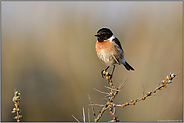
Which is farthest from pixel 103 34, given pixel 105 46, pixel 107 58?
pixel 107 58

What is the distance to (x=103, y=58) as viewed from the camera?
3625mm

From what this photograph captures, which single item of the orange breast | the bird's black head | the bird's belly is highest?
the bird's black head

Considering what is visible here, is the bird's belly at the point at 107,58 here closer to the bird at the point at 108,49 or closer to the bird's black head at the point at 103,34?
the bird at the point at 108,49

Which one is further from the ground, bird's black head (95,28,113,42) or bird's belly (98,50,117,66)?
bird's black head (95,28,113,42)

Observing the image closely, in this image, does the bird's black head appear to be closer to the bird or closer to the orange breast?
the bird

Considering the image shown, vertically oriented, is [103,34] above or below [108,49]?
above

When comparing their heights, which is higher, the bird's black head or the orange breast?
the bird's black head

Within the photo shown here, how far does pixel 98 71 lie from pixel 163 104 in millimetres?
2752

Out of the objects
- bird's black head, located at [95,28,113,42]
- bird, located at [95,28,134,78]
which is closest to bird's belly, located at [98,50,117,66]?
bird, located at [95,28,134,78]

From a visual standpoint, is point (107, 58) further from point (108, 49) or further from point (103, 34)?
point (103, 34)

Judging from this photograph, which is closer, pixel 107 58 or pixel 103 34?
pixel 107 58

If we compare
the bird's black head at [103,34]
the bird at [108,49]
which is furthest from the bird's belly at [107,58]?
the bird's black head at [103,34]

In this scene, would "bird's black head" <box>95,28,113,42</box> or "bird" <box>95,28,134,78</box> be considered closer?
"bird" <box>95,28,134,78</box>

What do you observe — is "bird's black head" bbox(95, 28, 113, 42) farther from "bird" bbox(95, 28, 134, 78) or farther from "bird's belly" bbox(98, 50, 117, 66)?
"bird's belly" bbox(98, 50, 117, 66)
